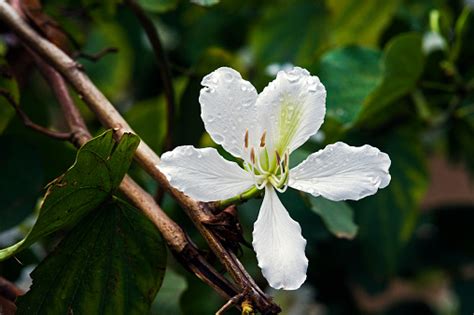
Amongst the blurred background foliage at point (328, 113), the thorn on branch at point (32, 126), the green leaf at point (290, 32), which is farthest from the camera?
the green leaf at point (290, 32)

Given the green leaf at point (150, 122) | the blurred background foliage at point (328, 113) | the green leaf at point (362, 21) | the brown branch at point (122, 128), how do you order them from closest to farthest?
the brown branch at point (122, 128) < the blurred background foliage at point (328, 113) < the green leaf at point (150, 122) < the green leaf at point (362, 21)

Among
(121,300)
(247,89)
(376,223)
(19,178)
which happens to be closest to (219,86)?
(247,89)

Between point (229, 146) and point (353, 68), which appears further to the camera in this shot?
point (353, 68)

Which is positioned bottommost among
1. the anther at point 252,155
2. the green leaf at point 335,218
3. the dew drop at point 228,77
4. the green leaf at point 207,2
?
the green leaf at point 335,218

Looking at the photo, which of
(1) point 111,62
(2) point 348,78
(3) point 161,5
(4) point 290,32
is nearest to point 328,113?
(2) point 348,78

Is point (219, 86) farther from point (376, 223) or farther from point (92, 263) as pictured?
point (376, 223)

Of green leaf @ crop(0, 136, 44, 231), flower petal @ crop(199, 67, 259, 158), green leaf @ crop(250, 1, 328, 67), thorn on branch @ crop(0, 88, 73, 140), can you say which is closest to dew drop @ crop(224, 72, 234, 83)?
flower petal @ crop(199, 67, 259, 158)

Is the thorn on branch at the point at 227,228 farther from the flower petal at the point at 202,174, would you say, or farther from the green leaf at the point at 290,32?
the green leaf at the point at 290,32

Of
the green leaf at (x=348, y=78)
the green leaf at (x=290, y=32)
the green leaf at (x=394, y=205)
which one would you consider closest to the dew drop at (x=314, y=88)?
the green leaf at (x=348, y=78)
